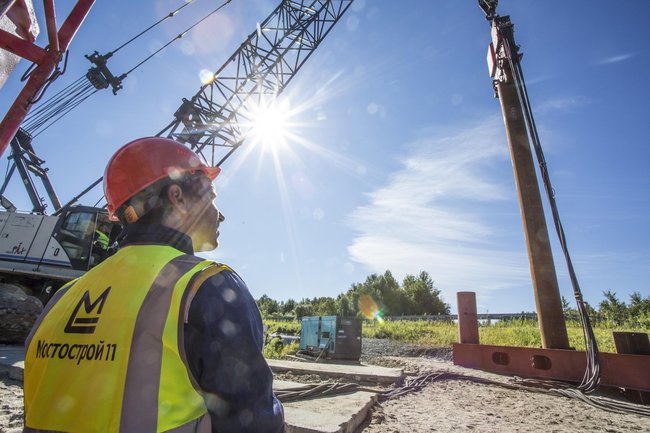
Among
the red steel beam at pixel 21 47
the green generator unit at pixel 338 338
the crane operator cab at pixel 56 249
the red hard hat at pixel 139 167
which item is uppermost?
the red steel beam at pixel 21 47

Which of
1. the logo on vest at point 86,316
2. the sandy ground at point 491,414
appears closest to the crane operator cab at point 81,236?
the sandy ground at point 491,414

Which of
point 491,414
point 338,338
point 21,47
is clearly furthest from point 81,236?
point 491,414

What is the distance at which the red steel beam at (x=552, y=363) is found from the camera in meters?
4.04

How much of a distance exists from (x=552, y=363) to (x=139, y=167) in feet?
18.6

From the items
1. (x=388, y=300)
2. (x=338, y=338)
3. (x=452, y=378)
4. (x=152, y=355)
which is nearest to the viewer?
(x=152, y=355)

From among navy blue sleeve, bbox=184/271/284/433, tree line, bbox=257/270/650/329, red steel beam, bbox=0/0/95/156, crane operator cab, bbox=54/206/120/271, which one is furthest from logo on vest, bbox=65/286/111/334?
tree line, bbox=257/270/650/329

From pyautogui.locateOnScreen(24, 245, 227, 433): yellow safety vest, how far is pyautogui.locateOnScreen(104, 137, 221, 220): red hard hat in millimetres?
396

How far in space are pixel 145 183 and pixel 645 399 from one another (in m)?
5.79

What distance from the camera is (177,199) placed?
124cm

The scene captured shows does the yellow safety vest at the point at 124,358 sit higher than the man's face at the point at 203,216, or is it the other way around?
the man's face at the point at 203,216

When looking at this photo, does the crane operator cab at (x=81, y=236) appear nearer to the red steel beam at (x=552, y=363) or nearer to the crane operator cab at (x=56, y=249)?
the crane operator cab at (x=56, y=249)

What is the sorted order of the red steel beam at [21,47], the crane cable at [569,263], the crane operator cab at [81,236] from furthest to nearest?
the crane operator cab at [81,236] < the crane cable at [569,263] < the red steel beam at [21,47]

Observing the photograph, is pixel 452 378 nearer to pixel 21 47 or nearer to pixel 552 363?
pixel 552 363

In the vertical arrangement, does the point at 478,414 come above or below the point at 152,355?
below
